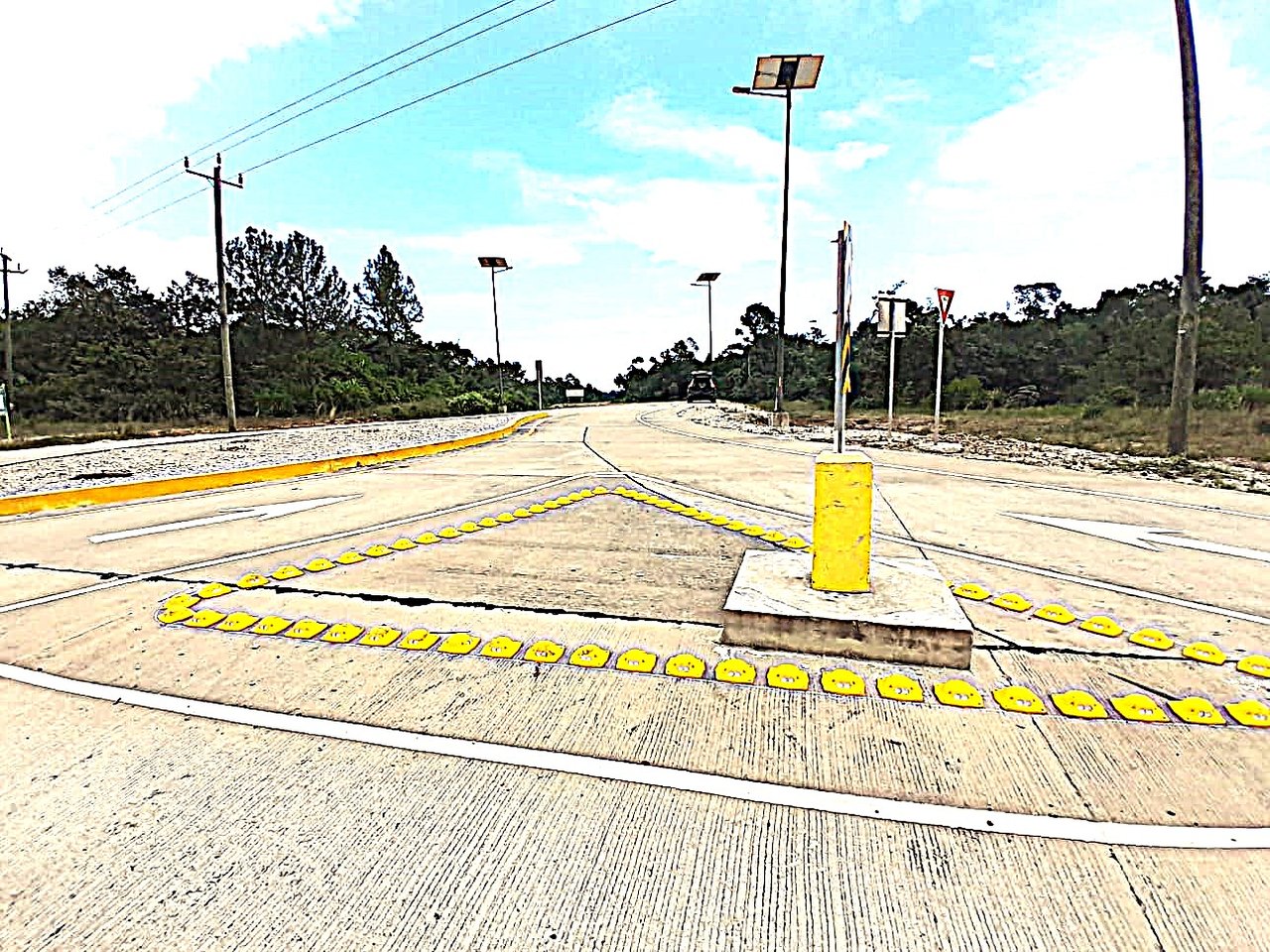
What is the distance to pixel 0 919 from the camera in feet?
5.41

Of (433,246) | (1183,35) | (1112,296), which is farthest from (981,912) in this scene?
(1112,296)

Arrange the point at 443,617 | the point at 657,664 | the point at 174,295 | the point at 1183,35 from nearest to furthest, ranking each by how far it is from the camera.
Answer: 1. the point at 657,664
2. the point at 443,617
3. the point at 1183,35
4. the point at 174,295

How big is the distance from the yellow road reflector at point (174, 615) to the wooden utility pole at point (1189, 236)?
11.6m

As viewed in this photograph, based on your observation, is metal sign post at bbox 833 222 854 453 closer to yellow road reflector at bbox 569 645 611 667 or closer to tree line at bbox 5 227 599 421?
yellow road reflector at bbox 569 645 611 667

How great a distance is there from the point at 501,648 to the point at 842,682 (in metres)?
1.53

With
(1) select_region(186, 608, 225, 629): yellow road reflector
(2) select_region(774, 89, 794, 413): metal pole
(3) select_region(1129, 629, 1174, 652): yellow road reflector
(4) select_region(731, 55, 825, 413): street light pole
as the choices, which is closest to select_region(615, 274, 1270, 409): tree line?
(2) select_region(774, 89, 794, 413): metal pole

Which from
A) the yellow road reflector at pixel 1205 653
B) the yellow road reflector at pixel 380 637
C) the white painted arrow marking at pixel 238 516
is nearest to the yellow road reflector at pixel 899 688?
the yellow road reflector at pixel 1205 653

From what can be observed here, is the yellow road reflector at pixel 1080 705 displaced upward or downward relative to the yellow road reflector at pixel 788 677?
downward

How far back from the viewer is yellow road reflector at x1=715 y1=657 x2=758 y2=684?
113 inches

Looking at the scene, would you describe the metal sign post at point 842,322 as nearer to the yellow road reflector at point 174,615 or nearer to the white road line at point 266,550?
the yellow road reflector at point 174,615

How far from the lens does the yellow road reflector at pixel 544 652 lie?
313 cm

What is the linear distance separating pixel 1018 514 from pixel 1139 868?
4.94m

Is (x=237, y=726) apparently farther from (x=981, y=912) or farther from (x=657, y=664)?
(x=981, y=912)

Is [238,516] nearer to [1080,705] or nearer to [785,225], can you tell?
[1080,705]
